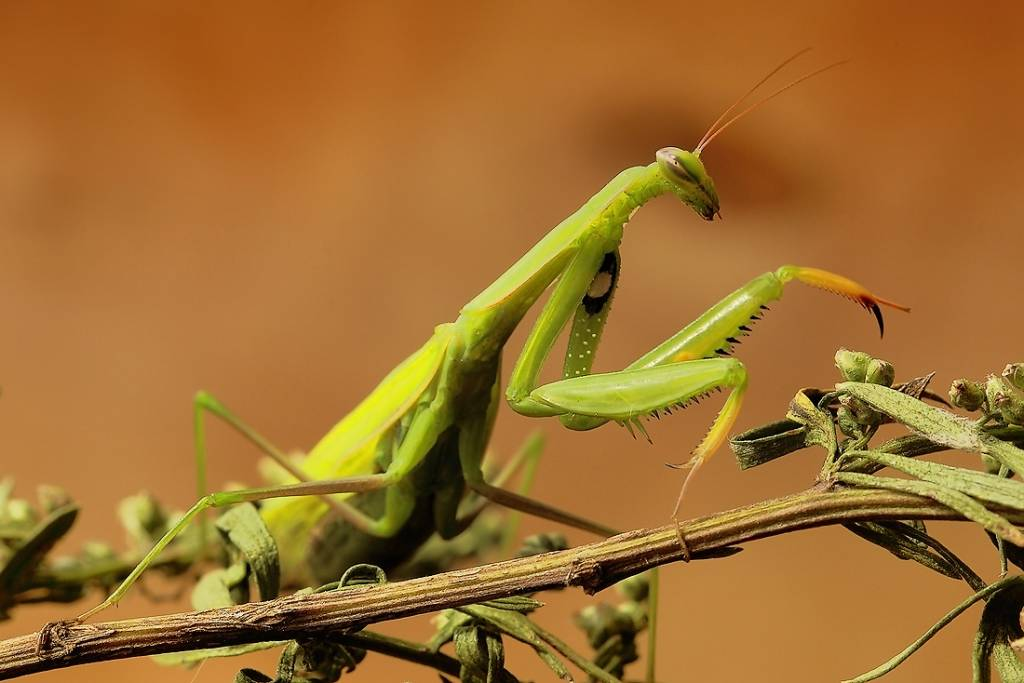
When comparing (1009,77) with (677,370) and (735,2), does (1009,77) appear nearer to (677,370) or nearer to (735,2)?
(735,2)

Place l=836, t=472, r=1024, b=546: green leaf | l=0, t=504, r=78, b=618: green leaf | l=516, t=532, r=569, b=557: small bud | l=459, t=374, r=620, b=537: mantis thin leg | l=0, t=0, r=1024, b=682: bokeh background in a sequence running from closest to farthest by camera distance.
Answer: l=836, t=472, r=1024, b=546: green leaf → l=0, t=504, r=78, b=618: green leaf → l=516, t=532, r=569, b=557: small bud → l=459, t=374, r=620, b=537: mantis thin leg → l=0, t=0, r=1024, b=682: bokeh background

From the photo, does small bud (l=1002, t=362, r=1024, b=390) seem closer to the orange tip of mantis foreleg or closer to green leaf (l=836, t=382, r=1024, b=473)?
green leaf (l=836, t=382, r=1024, b=473)

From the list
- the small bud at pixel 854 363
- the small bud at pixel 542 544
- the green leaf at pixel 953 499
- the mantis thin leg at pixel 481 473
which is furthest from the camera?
the mantis thin leg at pixel 481 473

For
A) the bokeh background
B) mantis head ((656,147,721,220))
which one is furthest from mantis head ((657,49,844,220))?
the bokeh background

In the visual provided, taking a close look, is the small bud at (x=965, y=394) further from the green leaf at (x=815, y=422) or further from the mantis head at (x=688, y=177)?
the mantis head at (x=688, y=177)

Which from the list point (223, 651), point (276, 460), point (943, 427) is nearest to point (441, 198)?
point (276, 460)

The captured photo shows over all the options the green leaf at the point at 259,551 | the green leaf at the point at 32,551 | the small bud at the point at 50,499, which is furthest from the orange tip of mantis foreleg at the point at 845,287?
the small bud at the point at 50,499
